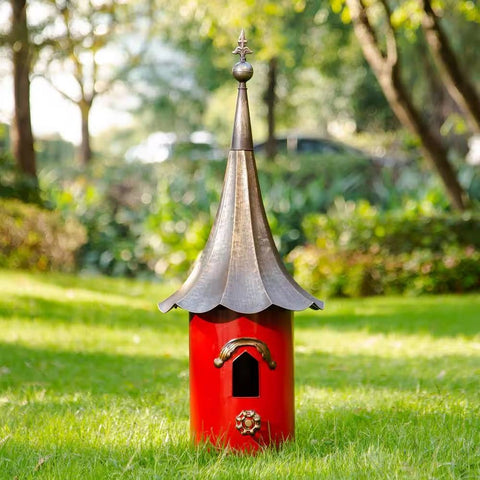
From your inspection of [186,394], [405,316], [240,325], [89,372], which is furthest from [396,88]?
[240,325]

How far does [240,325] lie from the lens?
150 inches

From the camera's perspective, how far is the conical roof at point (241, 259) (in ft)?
12.5

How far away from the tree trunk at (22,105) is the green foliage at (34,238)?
9.14 feet

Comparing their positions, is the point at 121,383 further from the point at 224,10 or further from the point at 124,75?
the point at 124,75

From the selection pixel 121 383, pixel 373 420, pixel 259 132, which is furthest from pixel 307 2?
pixel 259 132

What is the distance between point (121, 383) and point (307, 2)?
49.4 ft

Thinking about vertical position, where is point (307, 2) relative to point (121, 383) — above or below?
above

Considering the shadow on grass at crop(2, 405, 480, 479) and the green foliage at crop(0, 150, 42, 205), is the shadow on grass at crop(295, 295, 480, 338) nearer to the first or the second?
the shadow on grass at crop(2, 405, 480, 479)

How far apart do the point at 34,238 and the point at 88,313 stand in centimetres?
447

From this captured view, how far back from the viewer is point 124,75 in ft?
112

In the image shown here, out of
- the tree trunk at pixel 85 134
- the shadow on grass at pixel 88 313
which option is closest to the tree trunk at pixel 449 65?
the shadow on grass at pixel 88 313

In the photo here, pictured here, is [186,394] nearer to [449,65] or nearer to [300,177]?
[449,65]

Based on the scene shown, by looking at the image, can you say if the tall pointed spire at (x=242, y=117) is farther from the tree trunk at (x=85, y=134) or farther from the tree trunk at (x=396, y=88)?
the tree trunk at (x=85, y=134)

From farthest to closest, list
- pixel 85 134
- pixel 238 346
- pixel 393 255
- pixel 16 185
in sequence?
pixel 85 134, pixel 16 185, pixel 393 255, pixel 238 346
